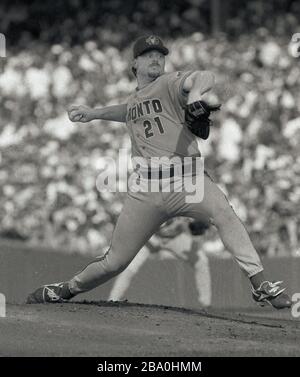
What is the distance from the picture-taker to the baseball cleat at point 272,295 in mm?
7062

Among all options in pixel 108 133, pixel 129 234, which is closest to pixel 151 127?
pixel 129 234

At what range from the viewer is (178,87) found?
277 inches

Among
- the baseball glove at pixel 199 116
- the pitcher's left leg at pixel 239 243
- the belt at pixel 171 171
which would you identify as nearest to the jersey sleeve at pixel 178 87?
the baseball glove at pixel 199 116

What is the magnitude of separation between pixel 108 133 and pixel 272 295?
21.1 feet

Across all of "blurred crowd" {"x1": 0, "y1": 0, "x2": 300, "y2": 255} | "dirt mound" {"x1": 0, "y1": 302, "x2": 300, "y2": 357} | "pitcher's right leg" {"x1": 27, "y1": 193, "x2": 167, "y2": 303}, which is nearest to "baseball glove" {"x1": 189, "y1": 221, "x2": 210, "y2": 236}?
"blurred crowd" {"x1": 0, "y1": 0, "x2": 300, "y2": 255}

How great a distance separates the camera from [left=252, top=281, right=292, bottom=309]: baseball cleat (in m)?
7.06

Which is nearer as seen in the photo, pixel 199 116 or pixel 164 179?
pixel 199 116

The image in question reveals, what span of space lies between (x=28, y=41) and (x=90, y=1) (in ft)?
3.59

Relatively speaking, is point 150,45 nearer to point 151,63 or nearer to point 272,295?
point 151,63

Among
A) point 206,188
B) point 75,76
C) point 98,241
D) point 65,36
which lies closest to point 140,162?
point 206,188

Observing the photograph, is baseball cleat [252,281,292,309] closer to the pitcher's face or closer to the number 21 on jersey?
the number 21 on jersey

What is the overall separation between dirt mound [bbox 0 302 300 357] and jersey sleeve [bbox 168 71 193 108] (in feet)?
4.54

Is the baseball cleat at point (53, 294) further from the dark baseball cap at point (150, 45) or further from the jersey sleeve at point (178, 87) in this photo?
the dark baseball cap at point (150, 45)

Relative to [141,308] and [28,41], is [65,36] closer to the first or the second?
[28,41]
